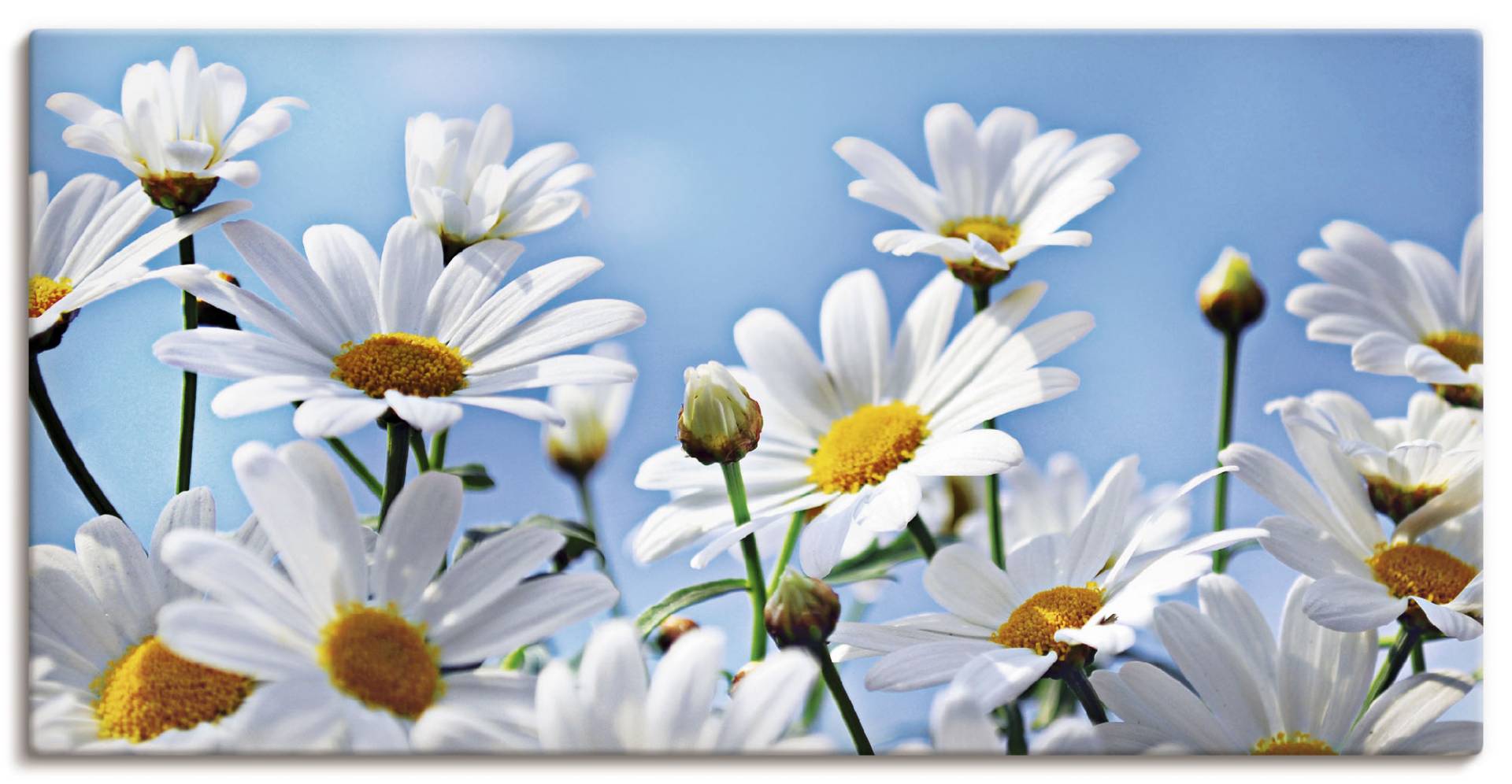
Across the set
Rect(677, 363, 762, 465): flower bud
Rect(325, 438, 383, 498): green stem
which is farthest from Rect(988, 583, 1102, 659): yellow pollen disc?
Rect(325, 438, 383, 498): green stem

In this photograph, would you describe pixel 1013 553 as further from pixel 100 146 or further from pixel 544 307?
pixel 100 146

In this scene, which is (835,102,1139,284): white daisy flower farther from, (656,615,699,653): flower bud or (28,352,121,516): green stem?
(28,352,121,516): green stem

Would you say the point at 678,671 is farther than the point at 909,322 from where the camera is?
No

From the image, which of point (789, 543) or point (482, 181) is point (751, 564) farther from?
point (482, 181)

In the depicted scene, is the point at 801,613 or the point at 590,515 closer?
the point at 801,613

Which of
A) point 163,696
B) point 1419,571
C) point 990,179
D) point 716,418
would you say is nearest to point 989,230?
point 990,179
